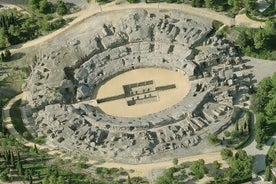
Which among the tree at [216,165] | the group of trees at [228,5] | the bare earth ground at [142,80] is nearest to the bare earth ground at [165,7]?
the group of trees at [228,5]

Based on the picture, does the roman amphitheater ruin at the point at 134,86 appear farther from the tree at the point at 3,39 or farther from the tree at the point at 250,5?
the tree at the point at 3,39

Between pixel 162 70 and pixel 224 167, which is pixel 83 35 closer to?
pixel 162 70

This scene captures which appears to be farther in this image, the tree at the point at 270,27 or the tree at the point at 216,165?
the tree at the point at 270,27

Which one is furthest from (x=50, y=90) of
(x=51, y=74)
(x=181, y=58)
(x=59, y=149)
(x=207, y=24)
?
(x=207, y=24)

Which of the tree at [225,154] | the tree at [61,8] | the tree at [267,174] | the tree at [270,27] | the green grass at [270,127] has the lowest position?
the tree at [267,174]

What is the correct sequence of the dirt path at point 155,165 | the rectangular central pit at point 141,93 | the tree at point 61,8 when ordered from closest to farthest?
the dirt path at point 155,165 → the rectangular central pit at point 141,93 → the tree at point 61,8

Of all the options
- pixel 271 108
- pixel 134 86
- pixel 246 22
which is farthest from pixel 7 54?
pixel 271 108

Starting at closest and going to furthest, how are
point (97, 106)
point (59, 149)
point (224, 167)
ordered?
point (224, 167) < point (59, 149) < point (97, 106)

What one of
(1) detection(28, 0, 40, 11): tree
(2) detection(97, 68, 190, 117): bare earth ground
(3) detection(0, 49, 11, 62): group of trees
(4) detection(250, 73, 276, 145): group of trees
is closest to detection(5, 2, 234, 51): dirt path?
(3) detection(0, 49, 11, 62): group of trees
